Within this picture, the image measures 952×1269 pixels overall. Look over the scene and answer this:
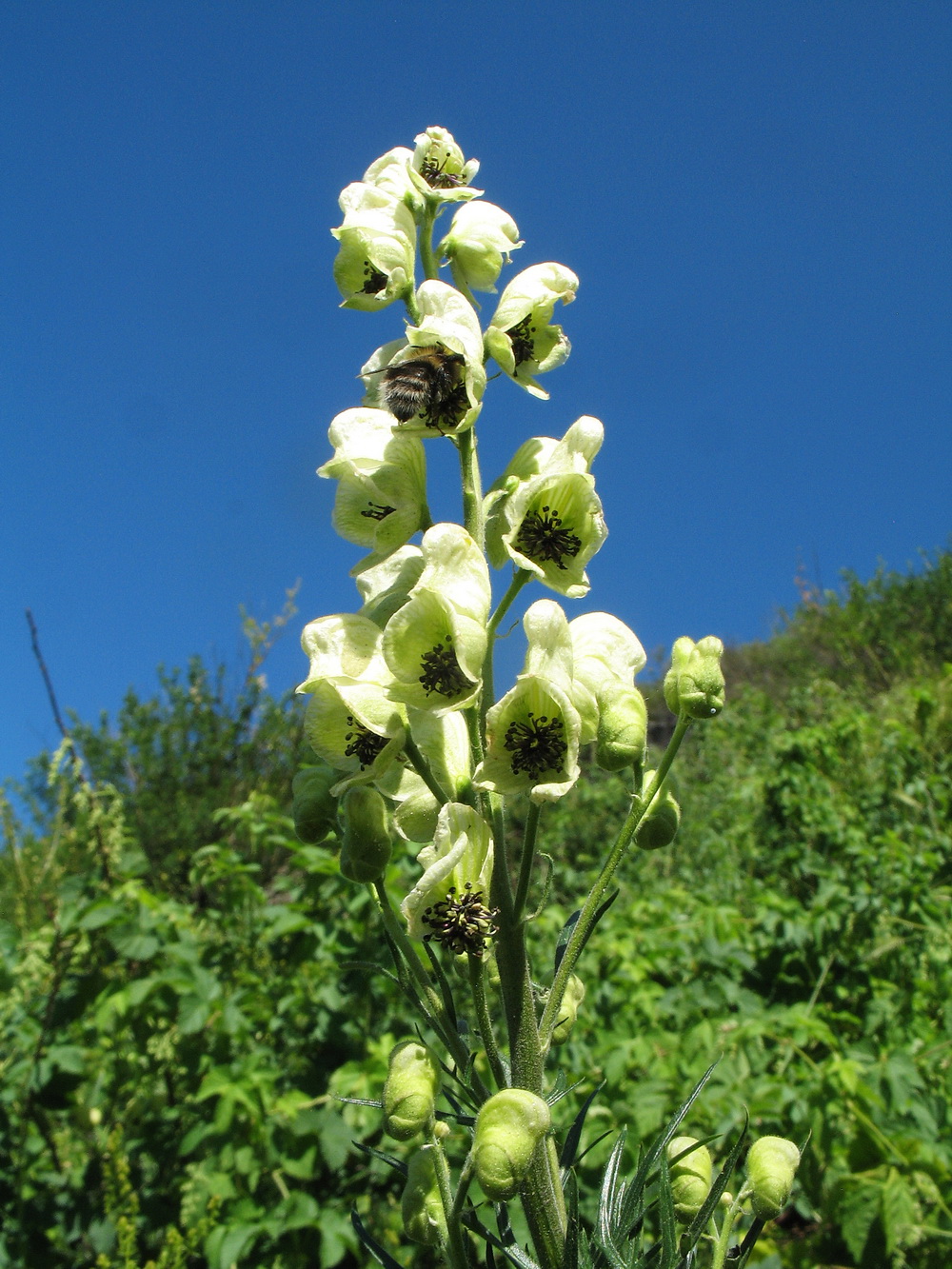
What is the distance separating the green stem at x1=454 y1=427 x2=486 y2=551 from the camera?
55.8 inches

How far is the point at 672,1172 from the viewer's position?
1.34 metres

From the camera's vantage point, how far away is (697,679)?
1.37 m

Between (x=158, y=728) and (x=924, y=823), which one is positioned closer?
(x=924, y=823)

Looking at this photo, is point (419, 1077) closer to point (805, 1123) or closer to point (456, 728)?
point (456, 728)

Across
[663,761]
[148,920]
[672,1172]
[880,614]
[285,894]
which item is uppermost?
[880,614]

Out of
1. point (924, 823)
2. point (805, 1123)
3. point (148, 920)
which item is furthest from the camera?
point (924, 823)

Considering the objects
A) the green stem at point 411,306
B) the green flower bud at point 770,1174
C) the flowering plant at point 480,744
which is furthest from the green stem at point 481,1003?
the green stem at point 411,306

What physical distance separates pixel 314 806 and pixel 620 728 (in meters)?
0.51

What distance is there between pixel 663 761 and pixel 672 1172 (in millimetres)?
635

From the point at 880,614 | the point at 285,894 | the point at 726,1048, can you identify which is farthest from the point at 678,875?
the point at 880,614

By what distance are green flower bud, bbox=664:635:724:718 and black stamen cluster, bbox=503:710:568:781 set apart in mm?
246

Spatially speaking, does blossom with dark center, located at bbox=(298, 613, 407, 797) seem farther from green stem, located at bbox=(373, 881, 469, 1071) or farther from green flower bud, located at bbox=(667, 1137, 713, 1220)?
green flower bud, located at bbox=(667, 1137, 713, 1220)

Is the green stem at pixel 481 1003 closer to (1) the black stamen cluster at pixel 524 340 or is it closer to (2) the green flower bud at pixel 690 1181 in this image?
(2) the green flower bud at pixel 690 1181

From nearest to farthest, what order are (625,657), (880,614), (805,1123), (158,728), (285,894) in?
(625,657)
(805,1123)
(285,894)
(158,728)
(880,614)
